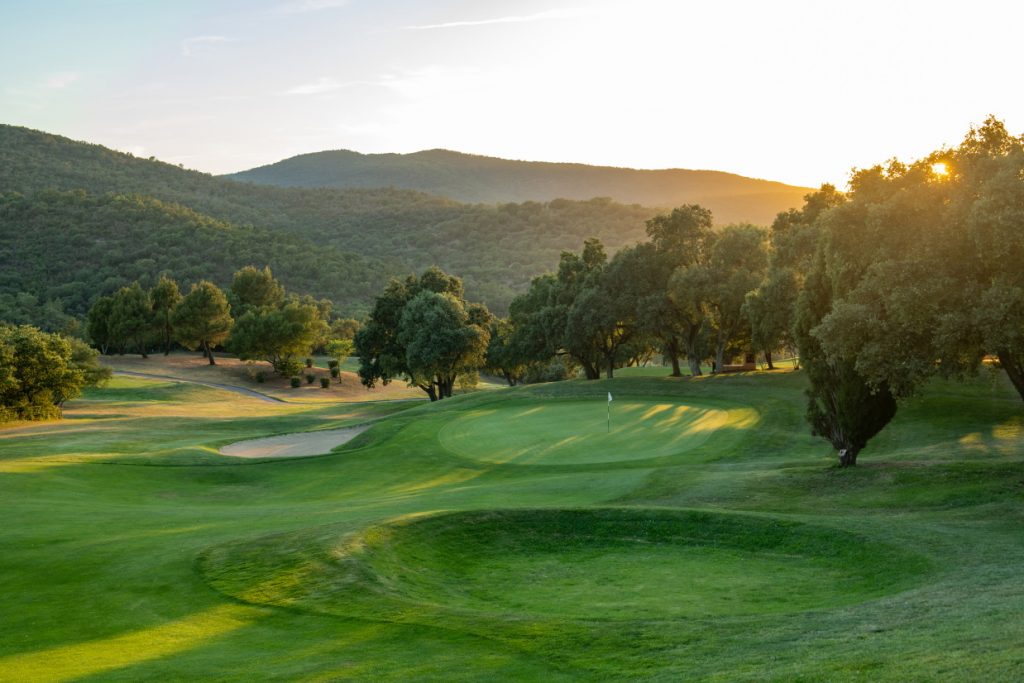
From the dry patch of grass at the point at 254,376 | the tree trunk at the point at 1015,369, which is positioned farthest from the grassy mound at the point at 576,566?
the dry patch of grass at the point at 254,376

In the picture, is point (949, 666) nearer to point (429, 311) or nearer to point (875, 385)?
point (875, 385)

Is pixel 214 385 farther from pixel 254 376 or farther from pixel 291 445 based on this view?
pixel 291 445

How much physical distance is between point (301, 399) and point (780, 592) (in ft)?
220

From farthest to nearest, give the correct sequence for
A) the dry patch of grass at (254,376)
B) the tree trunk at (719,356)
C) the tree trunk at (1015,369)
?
the dry patch of grass at (254,376)
the tree trunk at (719,356)
the tree trunk at (1015,369)

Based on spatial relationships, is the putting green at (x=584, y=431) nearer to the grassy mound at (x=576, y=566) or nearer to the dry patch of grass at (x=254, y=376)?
the grassy mound at (x=576, y=566)

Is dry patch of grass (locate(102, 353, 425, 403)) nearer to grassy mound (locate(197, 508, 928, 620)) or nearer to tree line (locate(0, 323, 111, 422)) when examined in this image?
tree line (locate(0, 323, 111, 422))

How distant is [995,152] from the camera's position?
18.3 metres

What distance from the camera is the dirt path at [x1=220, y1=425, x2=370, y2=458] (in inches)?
1328

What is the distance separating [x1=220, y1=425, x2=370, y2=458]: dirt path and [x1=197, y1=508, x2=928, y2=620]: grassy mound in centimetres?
Answer: 1745

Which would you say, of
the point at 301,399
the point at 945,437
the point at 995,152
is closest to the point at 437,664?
the point at 995,152

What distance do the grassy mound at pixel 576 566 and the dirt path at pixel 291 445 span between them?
1745cm

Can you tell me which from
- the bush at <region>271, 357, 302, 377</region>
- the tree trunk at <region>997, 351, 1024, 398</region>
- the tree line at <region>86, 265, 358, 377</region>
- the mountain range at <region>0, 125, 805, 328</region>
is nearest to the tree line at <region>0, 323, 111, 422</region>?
the tree line at <region>86, 265, 358, 377</region>

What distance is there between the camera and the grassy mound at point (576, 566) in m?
11.9

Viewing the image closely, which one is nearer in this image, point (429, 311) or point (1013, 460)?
point (1013, 460)
